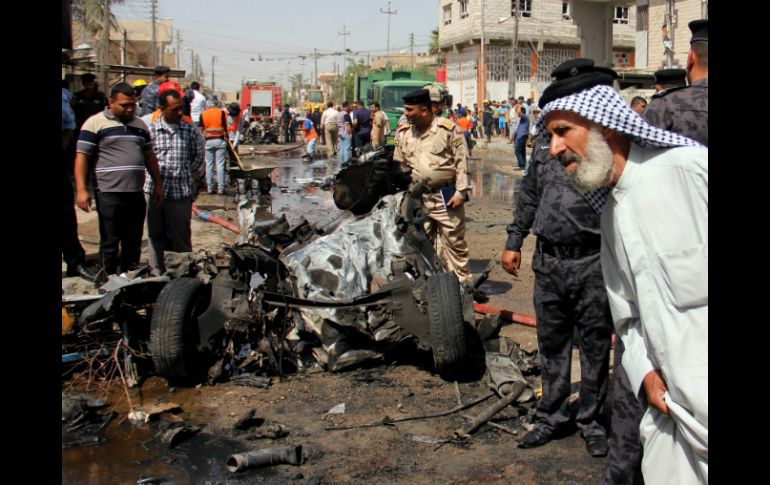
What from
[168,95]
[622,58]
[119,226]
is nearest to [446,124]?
[168,95]

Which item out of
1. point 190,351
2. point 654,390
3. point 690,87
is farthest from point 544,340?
point 190,351

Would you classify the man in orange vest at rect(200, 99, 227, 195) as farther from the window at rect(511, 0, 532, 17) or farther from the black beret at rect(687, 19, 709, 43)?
the window at rect(511, 0, 532, 17)

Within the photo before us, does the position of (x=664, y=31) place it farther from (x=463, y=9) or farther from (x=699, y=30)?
(x=699, y=30)

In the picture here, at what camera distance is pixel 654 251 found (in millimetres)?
2281

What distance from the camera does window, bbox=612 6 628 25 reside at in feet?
178

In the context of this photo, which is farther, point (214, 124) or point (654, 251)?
point (214, 124)

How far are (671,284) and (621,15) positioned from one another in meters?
57.4

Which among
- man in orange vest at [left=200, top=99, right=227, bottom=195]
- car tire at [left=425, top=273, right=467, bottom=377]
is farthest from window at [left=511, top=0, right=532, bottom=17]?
car tire at [left=425, top=273, right=467, bottom=377]

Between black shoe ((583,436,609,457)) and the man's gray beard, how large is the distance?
213 cm

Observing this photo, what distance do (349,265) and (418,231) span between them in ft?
2.04

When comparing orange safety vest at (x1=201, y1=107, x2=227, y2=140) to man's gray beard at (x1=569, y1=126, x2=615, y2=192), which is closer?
man's gray beard at (x1=569, y1=126, x2=615, y2=192)

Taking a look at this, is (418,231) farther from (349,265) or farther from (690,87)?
(690,87)
